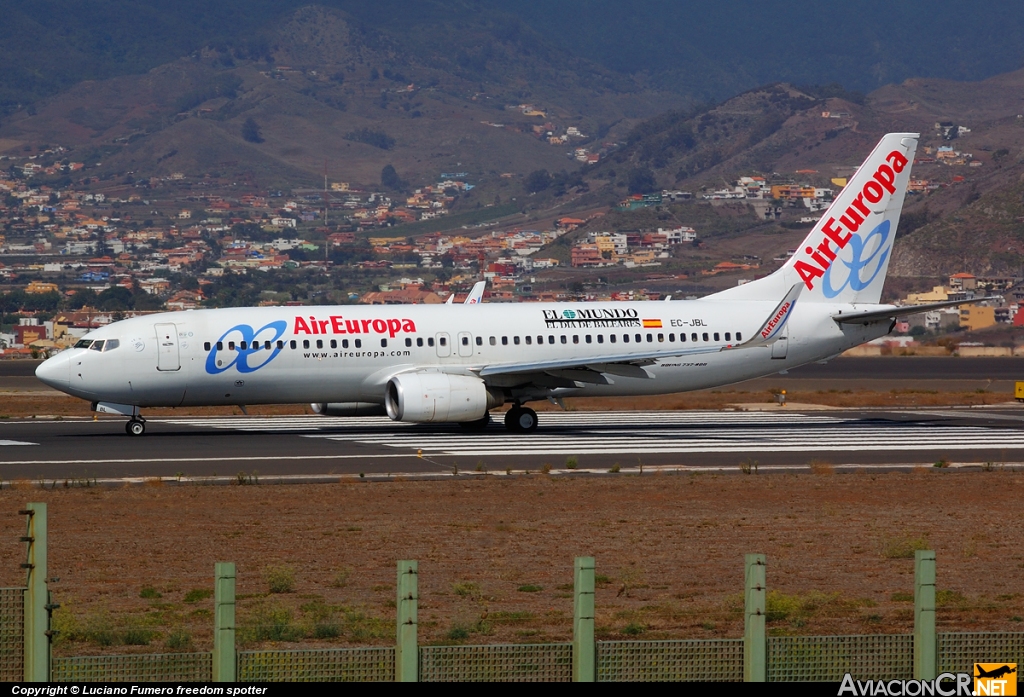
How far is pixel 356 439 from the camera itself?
38562mm

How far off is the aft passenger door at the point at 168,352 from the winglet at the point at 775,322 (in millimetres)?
14964

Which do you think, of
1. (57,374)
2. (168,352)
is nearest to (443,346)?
(168,352)

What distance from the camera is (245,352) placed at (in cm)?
3856

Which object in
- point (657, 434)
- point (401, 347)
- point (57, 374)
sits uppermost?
point (401, 347)

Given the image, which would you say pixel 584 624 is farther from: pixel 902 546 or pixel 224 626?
pixel 902 546

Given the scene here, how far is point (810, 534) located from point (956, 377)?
56.8m

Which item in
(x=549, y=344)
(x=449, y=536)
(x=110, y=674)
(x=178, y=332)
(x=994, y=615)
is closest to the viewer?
(x=110, y=674)

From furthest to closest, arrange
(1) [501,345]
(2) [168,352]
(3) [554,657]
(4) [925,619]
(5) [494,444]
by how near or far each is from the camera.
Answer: (1) [501,345]
(2) [168,352]
(5) [494,444]
(3) [554,657]
(4) [925,619]

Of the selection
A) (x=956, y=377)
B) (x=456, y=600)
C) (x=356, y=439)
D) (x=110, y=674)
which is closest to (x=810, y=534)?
(x=456, y=600)

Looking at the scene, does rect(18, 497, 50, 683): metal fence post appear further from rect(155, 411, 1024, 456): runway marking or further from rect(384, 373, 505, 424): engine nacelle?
rect(384, 373, 505, 424): engine nacelle

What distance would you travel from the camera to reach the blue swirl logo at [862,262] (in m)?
44.1

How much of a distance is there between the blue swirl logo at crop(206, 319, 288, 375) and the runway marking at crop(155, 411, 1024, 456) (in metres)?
2.54

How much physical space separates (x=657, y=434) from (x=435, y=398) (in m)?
6.68

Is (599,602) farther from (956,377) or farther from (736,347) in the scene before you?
(956,377)
